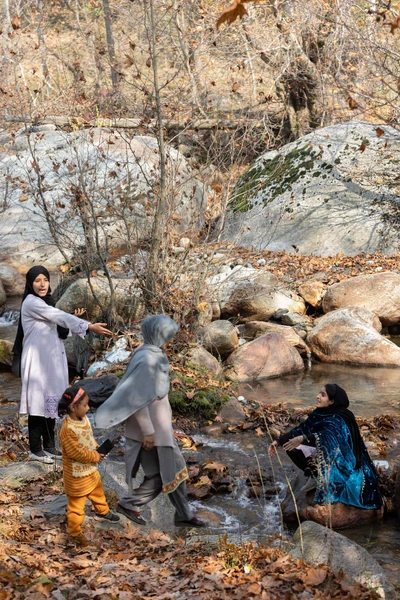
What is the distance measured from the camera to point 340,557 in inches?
174

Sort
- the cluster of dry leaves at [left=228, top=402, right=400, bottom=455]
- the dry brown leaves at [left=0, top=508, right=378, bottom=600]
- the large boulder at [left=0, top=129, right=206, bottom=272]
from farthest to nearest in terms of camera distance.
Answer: the large boulder at [left=0, top=129, right=206, bottom=272], the cluster of dry leaves at [left=228, top=402, right=400, bottom=455], the dry brown leaves at [left=0, top=508, right=378, bottom=600]

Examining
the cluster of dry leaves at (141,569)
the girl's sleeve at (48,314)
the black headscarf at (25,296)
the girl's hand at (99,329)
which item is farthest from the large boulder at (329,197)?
the cluster of dry leaves at (141,569)

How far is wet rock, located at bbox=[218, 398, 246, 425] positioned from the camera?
27.8ft

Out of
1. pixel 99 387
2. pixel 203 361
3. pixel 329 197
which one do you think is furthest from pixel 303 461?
pixel 329 197

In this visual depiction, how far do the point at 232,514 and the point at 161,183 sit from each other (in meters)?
5.14

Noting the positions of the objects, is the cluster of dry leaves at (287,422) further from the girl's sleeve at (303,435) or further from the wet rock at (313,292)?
the wet rock at (313,292)

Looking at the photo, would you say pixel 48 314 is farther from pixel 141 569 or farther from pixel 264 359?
pixel 264 359

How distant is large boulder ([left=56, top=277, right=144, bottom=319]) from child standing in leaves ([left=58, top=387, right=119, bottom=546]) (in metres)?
5.94

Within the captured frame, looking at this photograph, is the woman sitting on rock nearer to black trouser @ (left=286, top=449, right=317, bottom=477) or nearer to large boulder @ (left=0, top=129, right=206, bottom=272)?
black trouser @ (left=286, top=449, right=317, bottom=477)

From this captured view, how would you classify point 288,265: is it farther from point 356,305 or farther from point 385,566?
point 385,566

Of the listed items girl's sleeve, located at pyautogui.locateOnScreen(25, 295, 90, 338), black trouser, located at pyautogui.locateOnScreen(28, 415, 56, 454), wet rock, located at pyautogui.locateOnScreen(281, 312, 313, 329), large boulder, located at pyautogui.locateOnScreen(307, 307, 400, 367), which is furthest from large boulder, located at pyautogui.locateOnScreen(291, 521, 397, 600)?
wet rock, located at pyautogui.locateOnScreen(281, 312, 313, 329)

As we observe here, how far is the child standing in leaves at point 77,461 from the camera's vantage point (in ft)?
15.7

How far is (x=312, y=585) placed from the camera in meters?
3.96

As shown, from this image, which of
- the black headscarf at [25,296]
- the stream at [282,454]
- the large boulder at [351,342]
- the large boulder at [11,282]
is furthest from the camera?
the large boulder at [11,282]
